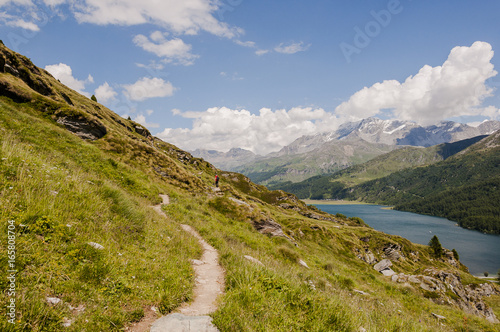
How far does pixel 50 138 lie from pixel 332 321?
28445 mm

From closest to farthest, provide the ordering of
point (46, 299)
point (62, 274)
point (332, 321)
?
point (46, 299)
point (62, 274)
point (332, 321)

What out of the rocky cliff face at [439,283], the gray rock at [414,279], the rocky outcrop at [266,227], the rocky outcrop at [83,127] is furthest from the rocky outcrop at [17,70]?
the gray rock at [414,279]

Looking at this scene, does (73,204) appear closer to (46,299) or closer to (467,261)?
(46,299)

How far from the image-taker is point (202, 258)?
1139 cm

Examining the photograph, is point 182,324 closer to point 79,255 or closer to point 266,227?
point 79,255

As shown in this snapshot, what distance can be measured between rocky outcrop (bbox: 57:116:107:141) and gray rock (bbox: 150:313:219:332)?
38.3 m

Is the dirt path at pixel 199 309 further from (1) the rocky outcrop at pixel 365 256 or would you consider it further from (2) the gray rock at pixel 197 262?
(1) the rocky outcrop at pixel 365 256

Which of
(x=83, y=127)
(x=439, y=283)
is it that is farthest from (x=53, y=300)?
(x=439, y=283)

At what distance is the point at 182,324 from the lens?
17.4ft

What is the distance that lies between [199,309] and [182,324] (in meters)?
1.29

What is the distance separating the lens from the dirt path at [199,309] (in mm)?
5152

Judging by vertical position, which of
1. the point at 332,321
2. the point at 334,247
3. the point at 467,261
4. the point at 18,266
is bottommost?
the point at 467,261

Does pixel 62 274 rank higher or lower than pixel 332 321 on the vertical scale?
higher

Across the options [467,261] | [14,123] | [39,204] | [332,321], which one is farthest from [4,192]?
[467,261]
